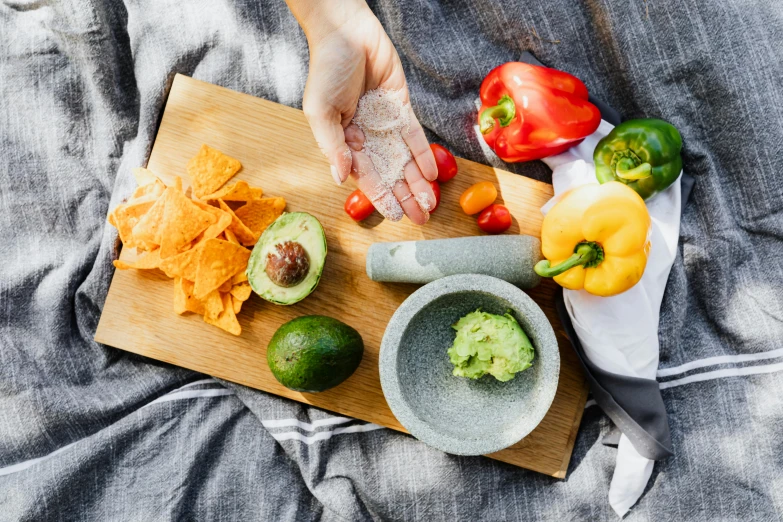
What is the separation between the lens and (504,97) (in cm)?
176

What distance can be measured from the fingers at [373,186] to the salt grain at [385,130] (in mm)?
19

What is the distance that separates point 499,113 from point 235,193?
759 millimetres

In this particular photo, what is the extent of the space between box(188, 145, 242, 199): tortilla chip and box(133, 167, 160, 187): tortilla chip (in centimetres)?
10

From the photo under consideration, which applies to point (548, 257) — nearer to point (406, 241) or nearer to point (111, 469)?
point (406, 241)

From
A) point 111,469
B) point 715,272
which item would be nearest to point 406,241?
point 715,272

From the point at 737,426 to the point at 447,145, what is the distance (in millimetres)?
1135

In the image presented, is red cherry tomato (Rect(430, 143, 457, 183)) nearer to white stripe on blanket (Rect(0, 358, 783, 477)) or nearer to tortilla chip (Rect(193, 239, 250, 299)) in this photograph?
tortilla chip (Rect(193, 239, 250, 299))

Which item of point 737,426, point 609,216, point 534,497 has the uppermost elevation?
point 609,216

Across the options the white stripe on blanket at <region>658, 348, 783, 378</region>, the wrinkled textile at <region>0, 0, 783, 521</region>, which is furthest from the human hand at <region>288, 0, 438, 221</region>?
the white stripe on blanket at <region>658, 348, 783, 378</region>

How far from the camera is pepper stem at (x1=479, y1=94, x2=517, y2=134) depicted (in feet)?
5.70

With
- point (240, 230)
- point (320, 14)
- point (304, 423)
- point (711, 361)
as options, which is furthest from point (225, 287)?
point (711, 361)

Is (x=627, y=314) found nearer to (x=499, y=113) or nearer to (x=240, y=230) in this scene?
(x=499, y=113)

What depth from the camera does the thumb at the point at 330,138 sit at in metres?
1.59

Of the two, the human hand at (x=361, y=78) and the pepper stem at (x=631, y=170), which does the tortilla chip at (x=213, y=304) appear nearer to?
the human hand at (x=361, y=78)
